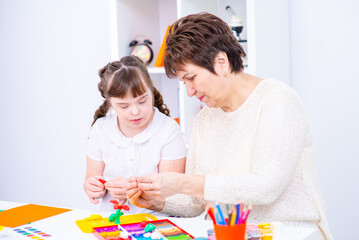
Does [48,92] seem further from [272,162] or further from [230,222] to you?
[230,222]

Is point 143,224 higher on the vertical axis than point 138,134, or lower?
lower

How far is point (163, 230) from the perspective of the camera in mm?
1490

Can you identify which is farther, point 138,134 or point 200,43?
point 138,134

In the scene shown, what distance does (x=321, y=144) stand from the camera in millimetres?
2539

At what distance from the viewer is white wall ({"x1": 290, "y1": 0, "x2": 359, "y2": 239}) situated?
2467 mm

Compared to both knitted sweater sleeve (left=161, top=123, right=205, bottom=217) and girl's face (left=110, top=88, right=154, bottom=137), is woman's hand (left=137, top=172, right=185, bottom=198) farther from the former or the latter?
girl's face (left=110, top=88, right=154, bottom=137)

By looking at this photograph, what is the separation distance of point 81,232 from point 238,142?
58cm

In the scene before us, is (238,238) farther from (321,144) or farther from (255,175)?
(321,144)

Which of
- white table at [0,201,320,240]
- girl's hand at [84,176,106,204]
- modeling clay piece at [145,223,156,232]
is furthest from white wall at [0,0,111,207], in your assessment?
modeling clay piece at [145,223,156,232]

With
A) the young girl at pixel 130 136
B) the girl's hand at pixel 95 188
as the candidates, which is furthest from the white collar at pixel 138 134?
the girl's hand at pixel 95 188

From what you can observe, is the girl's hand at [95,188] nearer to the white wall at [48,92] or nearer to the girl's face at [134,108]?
the girl's face at [134,108]

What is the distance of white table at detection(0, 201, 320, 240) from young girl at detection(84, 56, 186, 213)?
0.20 metres

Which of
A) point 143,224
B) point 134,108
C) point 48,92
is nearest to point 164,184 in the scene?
point 143,224

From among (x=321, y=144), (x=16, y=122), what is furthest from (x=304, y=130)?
(x=16, y=122)
